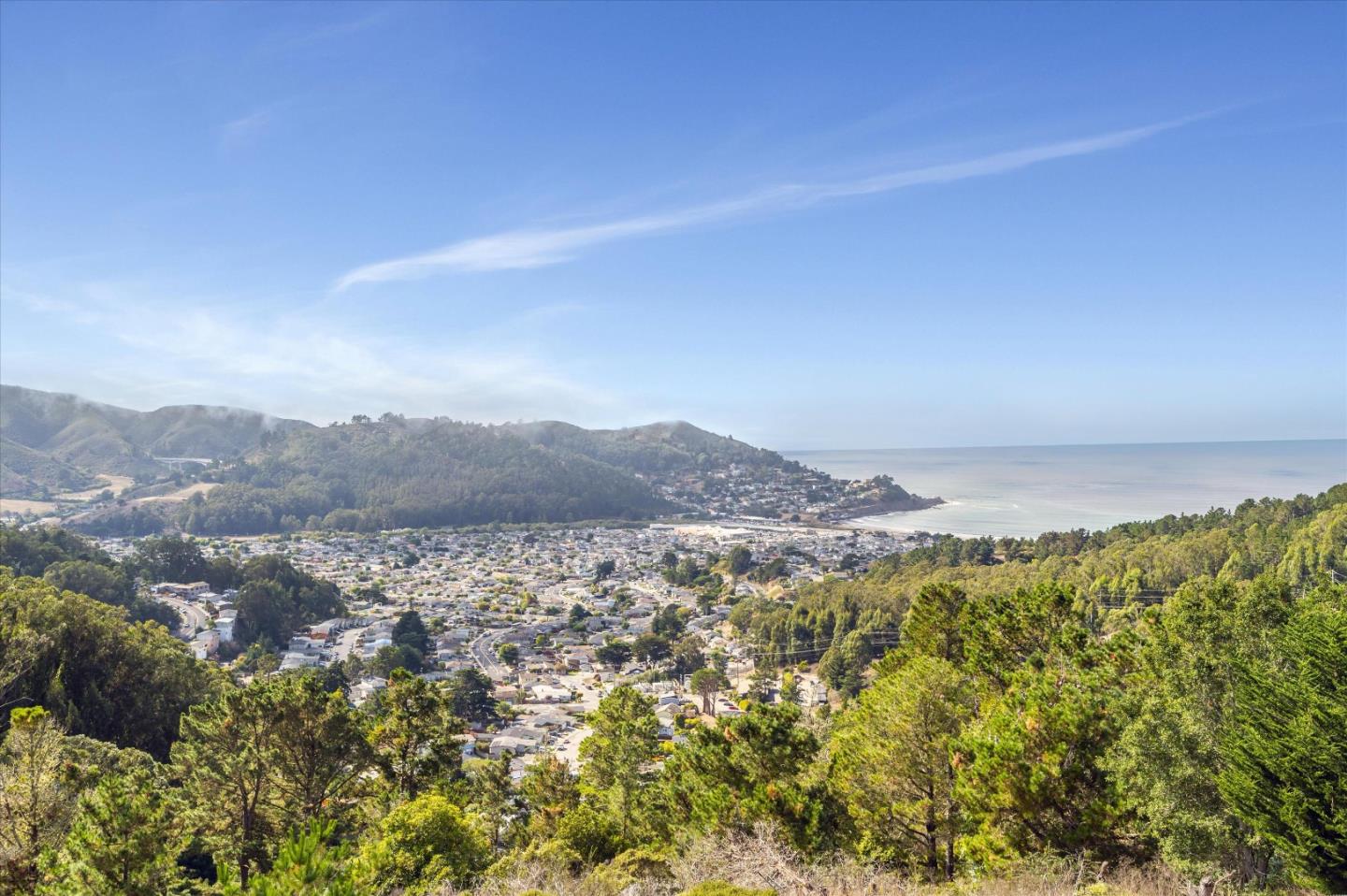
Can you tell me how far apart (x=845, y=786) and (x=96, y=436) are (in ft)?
490

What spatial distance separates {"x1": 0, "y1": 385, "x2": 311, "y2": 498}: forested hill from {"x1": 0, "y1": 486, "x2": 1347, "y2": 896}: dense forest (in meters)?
108

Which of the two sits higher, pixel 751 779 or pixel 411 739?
pixel 751 779

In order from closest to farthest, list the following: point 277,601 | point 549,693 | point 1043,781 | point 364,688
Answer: point 1043,781 < point 364,688 < point 549,693 < point 277,601

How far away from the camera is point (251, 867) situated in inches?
332

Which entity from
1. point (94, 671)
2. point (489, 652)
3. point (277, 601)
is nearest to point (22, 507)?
point (277, 601)

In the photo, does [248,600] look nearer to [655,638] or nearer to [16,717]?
[655,638]

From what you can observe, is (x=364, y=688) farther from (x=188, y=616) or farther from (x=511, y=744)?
(x=188, y=616)

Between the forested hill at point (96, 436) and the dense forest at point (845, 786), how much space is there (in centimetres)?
10806

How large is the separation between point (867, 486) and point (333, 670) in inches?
3196

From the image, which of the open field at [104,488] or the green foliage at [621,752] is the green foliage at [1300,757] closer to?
the green foliage at [621,752]

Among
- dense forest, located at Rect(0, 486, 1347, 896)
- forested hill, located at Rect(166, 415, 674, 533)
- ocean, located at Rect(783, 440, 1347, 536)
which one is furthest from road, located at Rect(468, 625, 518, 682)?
forested hill, located at Rect(166, 415, 674, 533)

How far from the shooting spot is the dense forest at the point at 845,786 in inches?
215

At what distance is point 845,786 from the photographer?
304 inches

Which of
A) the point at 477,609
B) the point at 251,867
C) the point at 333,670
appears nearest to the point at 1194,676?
the point at 251,867
